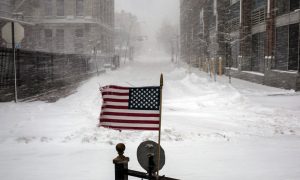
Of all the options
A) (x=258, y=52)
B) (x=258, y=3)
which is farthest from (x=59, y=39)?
(x=258, y=52)

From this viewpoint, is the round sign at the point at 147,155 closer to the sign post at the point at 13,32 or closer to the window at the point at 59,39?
the sign post at the point at 13,32

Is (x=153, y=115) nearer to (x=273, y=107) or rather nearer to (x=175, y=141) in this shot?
(x=175, y=141)

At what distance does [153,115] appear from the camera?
4.86 meters

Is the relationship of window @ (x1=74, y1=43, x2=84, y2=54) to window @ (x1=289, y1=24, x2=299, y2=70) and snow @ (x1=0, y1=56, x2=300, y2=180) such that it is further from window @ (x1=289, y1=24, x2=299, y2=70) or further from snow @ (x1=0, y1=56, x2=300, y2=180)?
snow @ (x1=0, y1=56, x2=300, y2=180)

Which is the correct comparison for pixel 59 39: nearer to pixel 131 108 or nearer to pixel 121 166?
pixel 131 108

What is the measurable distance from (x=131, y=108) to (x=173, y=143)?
3216 millimetres

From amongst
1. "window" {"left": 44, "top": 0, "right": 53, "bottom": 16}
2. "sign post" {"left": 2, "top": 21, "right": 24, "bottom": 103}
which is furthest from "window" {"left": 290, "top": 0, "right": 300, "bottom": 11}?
"window" {"left": 44, "top": 0, "right": 53, "bottom": 16}

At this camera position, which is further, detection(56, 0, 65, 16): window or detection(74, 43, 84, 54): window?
detection(74, 43, 84, 54): window

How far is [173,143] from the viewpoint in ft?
26.3

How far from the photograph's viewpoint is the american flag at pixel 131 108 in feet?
15.9

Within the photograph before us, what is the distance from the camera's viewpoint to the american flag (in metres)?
4.83

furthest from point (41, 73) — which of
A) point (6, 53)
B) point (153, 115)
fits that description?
point (153, 115)

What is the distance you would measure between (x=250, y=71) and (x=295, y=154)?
66.8ft

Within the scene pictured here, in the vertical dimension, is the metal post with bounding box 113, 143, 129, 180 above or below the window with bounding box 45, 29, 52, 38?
below
